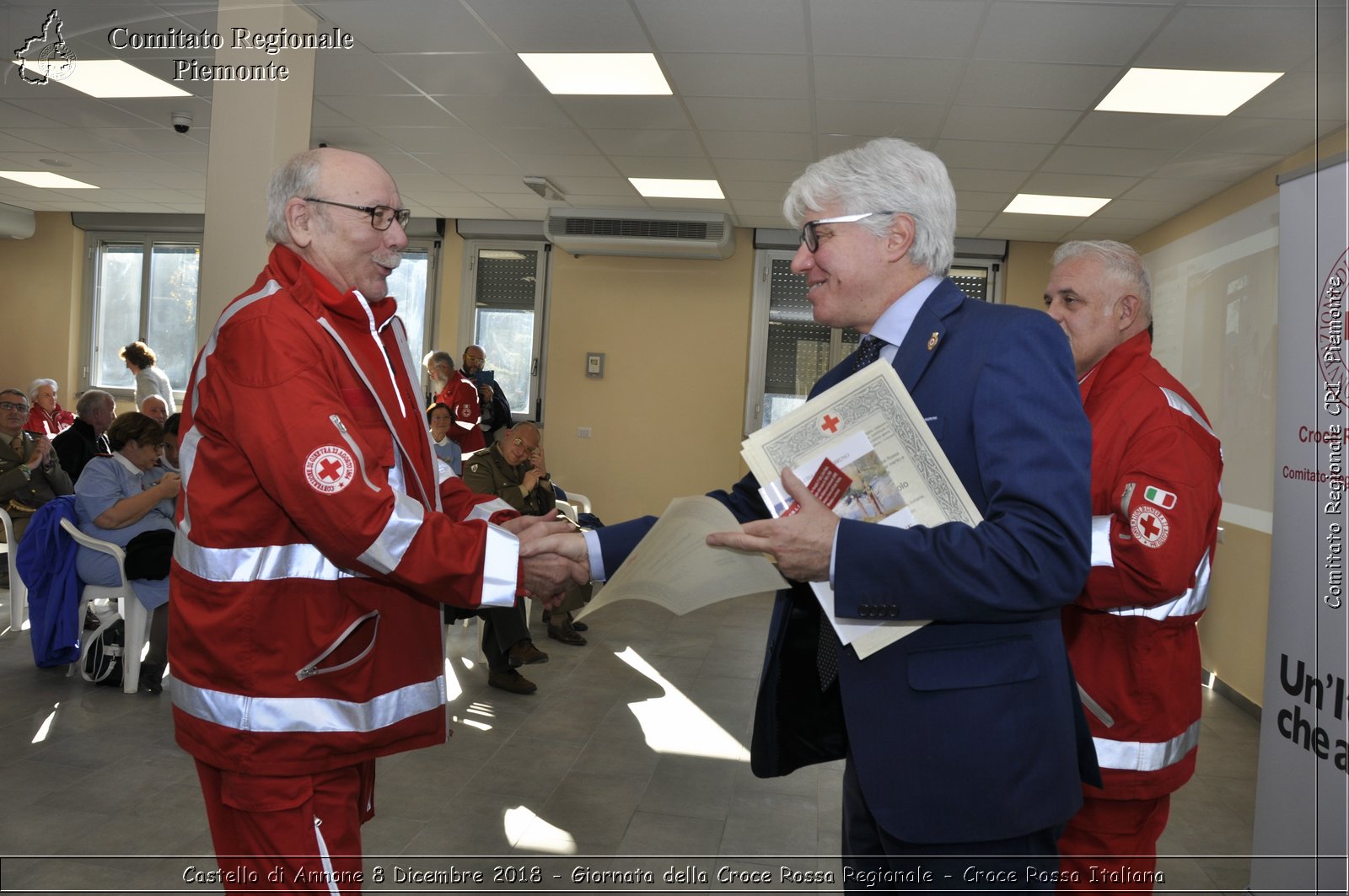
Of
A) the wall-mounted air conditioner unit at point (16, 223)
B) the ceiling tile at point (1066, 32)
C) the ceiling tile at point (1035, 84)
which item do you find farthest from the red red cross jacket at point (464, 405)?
the wall-mounted air conditioner unit at point (16, 223)

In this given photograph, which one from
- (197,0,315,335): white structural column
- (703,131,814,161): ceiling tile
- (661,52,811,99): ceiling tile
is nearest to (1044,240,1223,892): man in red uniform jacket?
(661,52,811,99): ceiling tile

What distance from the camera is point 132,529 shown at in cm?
449

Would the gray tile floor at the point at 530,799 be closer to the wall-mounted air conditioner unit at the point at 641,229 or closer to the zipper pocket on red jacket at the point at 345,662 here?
the zipper pocket on red jacket at the point at 345,662

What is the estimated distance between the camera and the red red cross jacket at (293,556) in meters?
1.39

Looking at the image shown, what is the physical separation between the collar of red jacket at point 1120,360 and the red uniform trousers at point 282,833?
1.73 metres

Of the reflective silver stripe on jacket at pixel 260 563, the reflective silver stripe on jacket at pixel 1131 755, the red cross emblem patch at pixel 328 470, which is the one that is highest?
A: the red cross emblem patch at pixel 328 470

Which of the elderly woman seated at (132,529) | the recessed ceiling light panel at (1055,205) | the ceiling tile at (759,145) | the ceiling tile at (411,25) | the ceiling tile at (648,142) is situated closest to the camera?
the elderly woman seated at (132,529)

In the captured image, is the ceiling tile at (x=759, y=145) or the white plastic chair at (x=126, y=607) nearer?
the white plastic chair at (x=126, y=607)

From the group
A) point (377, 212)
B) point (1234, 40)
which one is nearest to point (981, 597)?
point (377, 212)

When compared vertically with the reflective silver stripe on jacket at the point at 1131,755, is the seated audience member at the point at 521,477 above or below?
above

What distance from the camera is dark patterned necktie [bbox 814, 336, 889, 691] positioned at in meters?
1.45

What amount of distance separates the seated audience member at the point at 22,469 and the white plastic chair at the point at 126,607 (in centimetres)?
143

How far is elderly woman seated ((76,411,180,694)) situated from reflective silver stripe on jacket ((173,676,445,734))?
10.7 ft

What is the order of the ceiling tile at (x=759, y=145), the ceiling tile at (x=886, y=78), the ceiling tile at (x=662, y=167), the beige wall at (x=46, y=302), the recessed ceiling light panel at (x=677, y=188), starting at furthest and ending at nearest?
the beige wall at (x=46, y=302) < the recessed ceiling light panel at (x=677, y=188) < the ceiling tile at (x=662, y=167) < the ceiling tile at (x=759, y=145) < the ceiling tile at (x=886, y=78)
